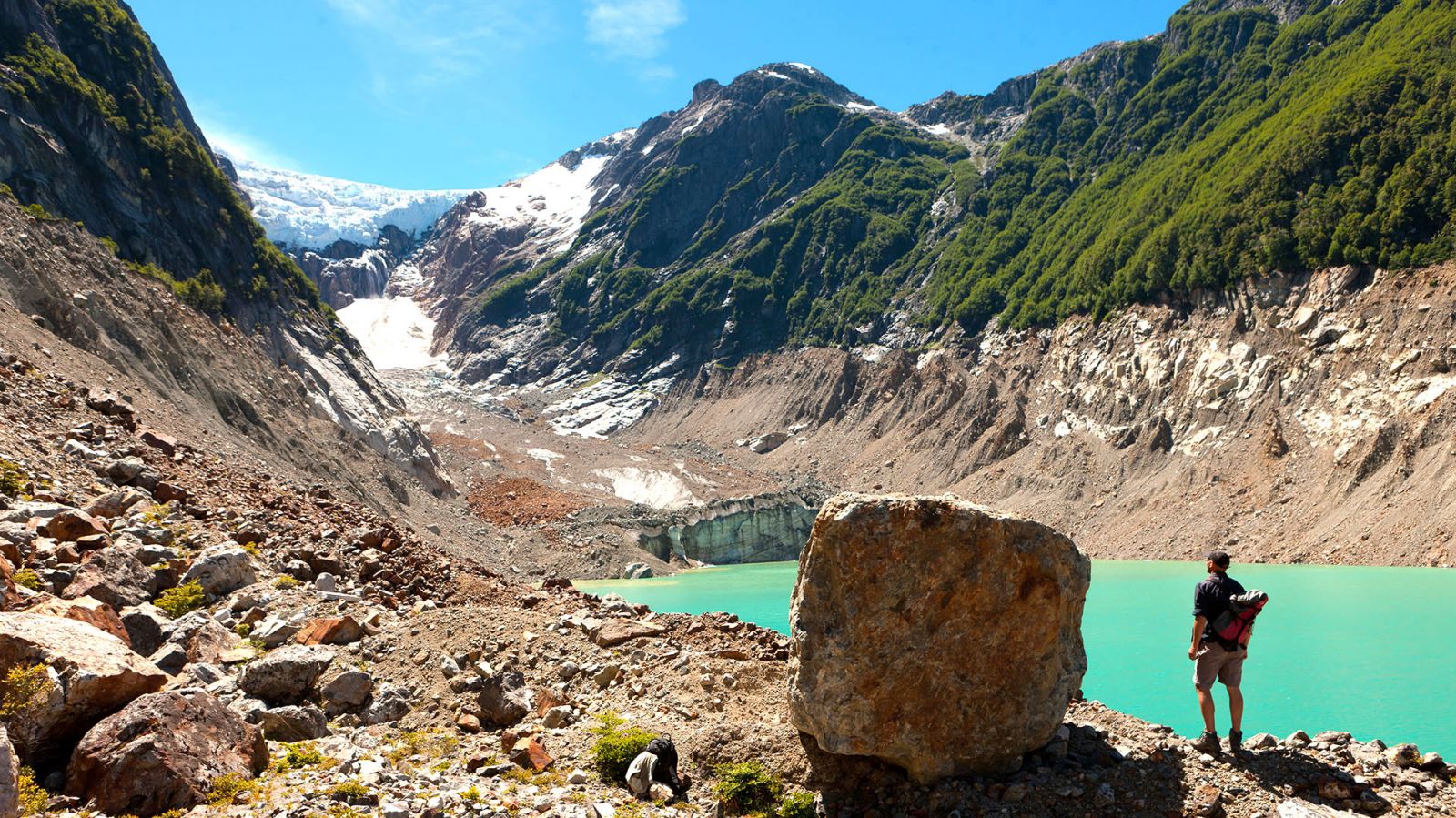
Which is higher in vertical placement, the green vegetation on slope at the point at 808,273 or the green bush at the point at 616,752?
the green vegetation on slope at the point at 808,273

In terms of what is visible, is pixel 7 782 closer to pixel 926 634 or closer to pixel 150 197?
pixel 926 634

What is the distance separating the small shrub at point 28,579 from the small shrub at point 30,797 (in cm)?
356

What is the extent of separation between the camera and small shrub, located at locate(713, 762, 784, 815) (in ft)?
28.1

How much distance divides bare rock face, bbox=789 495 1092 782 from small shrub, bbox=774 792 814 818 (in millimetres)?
544

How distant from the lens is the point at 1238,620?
8.94 metres

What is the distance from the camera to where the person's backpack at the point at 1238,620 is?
29.1 feet

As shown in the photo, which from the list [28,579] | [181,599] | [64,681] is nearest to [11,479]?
[181,599]

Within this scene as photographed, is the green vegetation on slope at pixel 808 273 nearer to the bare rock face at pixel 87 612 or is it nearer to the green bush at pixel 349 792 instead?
the bare rock face at pixel 87 612

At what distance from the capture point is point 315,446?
34.9 meters

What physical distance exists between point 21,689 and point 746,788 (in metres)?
6.11

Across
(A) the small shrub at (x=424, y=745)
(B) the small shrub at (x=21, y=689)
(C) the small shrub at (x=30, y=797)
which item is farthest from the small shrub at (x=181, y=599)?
(C) the small shrub at (x=30, y=797)

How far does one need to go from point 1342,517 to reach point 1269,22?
92103 mm

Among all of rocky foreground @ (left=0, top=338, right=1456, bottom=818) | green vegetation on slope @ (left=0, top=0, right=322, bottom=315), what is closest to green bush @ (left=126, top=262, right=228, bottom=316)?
green vegetation on slope @ (left=0, top=0, right=322, bottom=315)

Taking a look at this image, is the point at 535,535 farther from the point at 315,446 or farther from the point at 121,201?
the point at 121,201
